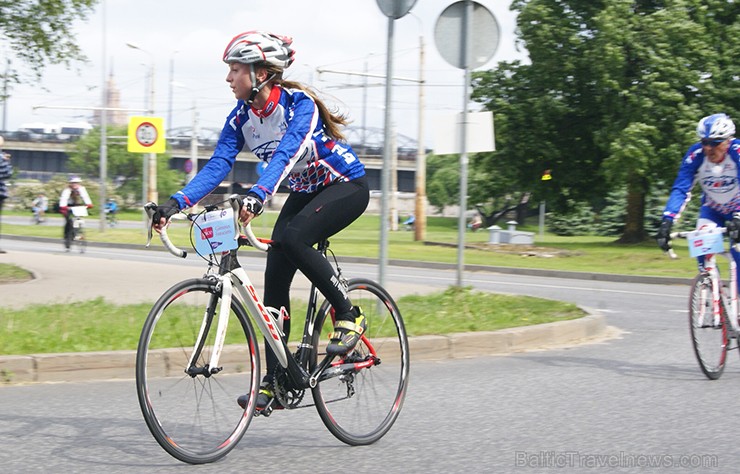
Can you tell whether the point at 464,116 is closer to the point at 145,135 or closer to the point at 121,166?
the point at 145,135

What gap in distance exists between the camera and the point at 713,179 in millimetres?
7723

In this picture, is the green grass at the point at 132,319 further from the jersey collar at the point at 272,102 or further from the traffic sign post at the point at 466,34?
the jersey collar at the point at 272,102

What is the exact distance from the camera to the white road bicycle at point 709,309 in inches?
297

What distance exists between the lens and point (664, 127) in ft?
99.3

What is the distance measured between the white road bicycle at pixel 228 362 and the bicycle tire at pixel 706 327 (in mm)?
3045

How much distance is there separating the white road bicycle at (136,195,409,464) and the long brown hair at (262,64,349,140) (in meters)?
0.55

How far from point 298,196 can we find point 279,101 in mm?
574

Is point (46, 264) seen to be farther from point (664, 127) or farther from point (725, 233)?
point (664, 127)

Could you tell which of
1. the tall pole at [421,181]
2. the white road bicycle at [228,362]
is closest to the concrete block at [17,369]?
the white road bicycle at [228,362]

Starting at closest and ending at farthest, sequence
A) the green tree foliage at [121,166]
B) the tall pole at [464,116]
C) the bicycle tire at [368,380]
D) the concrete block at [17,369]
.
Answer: the bicycle tire at [368,380], the concrete block at [17,369], the tall pole at [464,116], the green tree foliage at [121,166]

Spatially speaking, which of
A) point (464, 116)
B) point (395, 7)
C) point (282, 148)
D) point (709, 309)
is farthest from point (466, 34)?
point (282, 148)

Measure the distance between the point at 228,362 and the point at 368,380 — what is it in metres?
1.23

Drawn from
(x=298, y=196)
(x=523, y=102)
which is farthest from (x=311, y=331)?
(x=523, y=102)

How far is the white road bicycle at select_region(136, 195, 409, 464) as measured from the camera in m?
4.42
